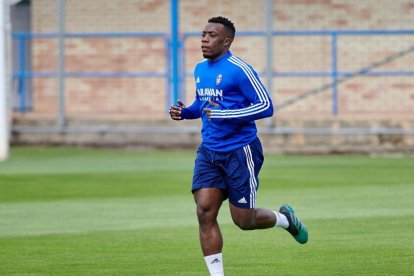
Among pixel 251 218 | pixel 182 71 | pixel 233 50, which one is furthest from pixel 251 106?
pixel 233 50

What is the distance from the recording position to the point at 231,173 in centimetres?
1038

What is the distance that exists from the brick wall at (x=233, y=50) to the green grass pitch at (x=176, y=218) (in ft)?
14.6

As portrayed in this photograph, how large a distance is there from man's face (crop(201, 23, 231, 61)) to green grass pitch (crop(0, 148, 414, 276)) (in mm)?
1797

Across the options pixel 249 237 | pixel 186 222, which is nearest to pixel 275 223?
pixel 249 237

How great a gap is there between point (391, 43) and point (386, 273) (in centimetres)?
1770

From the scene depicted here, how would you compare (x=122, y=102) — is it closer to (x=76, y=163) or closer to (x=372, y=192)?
(x=76, y=163)

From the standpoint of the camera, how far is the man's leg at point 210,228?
10.1 metres

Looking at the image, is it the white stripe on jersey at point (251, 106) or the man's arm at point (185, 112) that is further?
the man's arm at point (185, 112)

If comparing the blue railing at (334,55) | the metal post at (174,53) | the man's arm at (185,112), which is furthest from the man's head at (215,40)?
the metal post at (174,53)

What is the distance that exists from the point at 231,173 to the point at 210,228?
1.61 ft

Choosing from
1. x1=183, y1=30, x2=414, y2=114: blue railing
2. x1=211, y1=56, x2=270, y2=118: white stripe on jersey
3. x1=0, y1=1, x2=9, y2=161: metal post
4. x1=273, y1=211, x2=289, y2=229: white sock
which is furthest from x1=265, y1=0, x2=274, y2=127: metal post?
x1=211, y1=56, x2=270, y2=118: white stripe on jersey

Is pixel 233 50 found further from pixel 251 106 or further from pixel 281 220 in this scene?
pixel 251 106

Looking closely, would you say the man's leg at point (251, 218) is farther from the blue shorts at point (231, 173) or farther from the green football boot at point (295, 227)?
the green football boot at point (295, 227)

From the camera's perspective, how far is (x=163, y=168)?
2211cm
